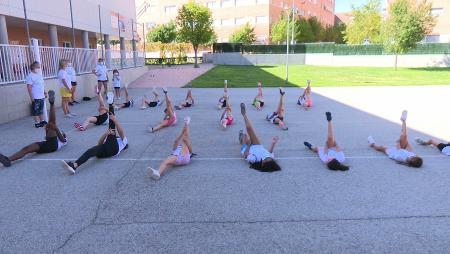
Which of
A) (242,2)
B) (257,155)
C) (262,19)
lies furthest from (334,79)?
(242,2)

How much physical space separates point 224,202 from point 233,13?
5983cm

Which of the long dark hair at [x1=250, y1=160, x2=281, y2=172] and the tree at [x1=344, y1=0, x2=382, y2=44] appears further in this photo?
the tree at [x1=344, y1=0, x2=382, y2=44]

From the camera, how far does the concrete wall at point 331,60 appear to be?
38719mm

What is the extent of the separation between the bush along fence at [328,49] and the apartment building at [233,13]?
41.1ft

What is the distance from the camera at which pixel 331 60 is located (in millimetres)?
43906

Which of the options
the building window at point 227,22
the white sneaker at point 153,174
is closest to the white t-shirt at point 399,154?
the white sneaker at point 153,174

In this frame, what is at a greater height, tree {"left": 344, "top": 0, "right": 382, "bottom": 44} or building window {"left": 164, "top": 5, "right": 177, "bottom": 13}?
building window {"left": 164, "top": 5, "right": 177, "bottom": 13}

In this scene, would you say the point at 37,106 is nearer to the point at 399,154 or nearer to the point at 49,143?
the point at 49,143

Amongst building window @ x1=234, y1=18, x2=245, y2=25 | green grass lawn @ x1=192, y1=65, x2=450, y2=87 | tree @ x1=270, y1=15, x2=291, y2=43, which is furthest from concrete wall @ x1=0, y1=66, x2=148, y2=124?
building window @ x1=234, y1=18, x2=245, y2=25

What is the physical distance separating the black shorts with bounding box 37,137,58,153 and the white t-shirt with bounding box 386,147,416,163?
664 centimetres

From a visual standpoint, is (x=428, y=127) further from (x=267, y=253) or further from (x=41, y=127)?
(x=41, y=127)

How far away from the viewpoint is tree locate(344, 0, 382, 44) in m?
48.7

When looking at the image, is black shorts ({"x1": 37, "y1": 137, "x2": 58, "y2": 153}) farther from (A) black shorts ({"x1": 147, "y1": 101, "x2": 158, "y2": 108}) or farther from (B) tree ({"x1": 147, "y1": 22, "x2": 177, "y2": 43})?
(B) tree ({"x1": 147, "y1": 22, "x2": 177, "y2": 43})

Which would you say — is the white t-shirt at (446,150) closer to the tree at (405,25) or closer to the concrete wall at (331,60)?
the tree at (405,25)
